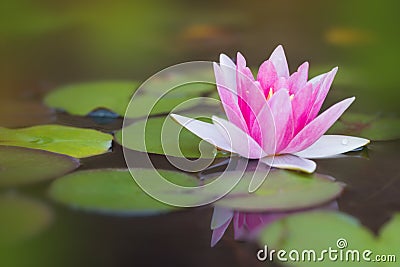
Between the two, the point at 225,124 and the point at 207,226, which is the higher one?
the point at 225,124

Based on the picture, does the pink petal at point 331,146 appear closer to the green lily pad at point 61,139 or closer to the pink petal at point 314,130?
the pink petal at point 314,130

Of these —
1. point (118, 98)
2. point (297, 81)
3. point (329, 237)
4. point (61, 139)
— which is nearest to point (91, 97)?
point (118, 98)

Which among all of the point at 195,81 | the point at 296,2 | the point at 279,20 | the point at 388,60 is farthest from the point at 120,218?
the point at 296,2

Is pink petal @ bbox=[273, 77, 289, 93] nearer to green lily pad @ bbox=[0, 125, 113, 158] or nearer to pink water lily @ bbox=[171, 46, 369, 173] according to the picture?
pink water lily @ bbox=[171, 46, 369, 173]

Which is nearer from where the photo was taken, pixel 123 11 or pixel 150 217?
pixel 150 217

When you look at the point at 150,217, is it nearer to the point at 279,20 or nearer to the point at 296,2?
the point at 279,20

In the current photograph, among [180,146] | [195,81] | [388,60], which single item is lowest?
[180,146]

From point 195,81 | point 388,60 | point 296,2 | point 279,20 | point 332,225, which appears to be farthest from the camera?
point 296,2
